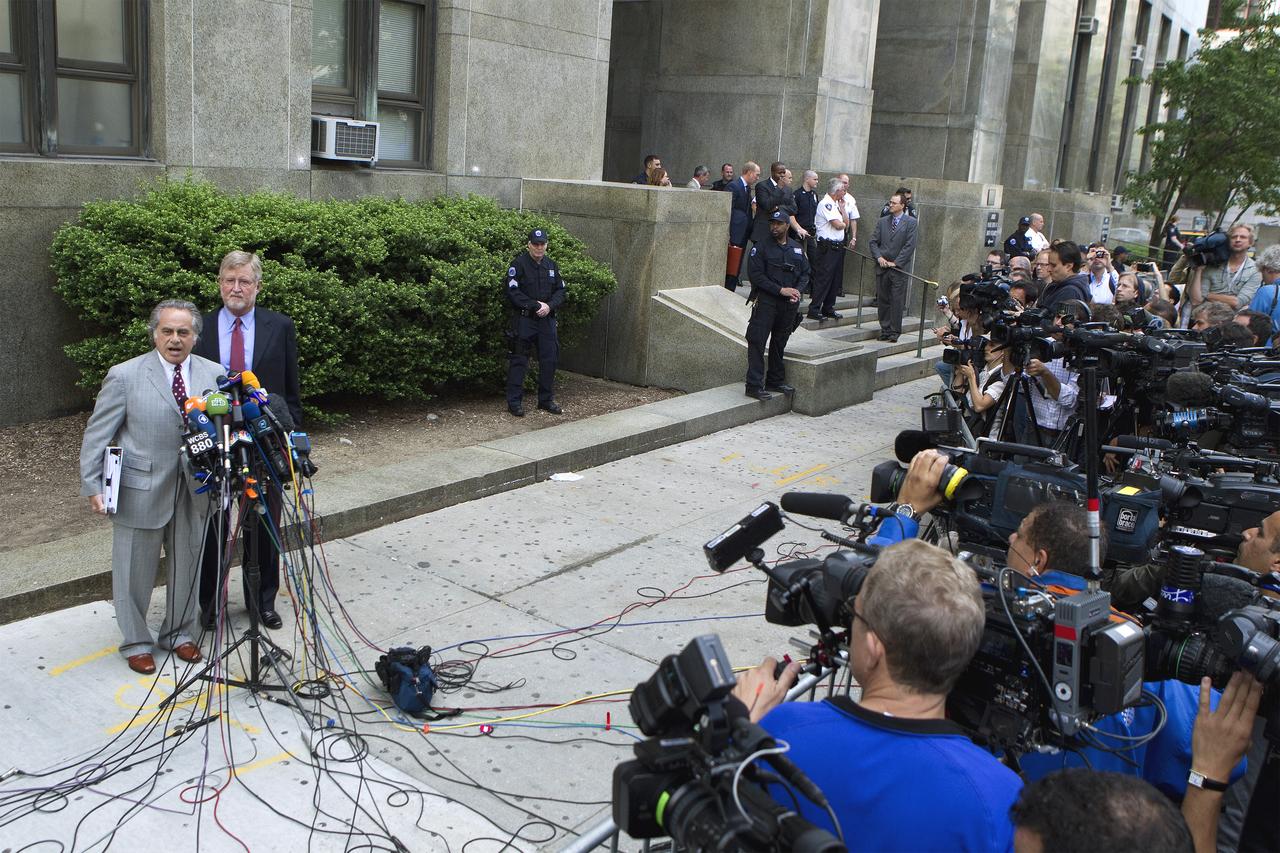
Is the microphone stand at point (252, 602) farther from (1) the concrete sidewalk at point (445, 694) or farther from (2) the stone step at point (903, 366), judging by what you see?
(2) the stone step at point (903, 366)

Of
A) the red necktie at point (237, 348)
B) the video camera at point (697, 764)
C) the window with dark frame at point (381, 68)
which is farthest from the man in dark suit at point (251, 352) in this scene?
the window with dark frame at point (381, 68)

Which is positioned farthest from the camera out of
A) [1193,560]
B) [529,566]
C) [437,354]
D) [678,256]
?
[678,256]

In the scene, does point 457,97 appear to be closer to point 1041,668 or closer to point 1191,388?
point 1191,388

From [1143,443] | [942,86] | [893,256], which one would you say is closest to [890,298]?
[893,256]

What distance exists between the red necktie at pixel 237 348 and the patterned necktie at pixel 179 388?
0.72 metres

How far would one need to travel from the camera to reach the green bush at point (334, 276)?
8.52 metres

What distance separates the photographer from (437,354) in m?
10.3

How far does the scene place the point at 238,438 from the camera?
5.11 meters

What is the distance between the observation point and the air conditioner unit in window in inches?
432

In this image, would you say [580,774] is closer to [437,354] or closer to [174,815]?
[174,815]

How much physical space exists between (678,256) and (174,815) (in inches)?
361

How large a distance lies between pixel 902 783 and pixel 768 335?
975cm

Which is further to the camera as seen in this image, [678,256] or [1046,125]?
[1046,125]

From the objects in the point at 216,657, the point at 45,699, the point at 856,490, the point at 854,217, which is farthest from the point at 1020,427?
the point at 854,217
